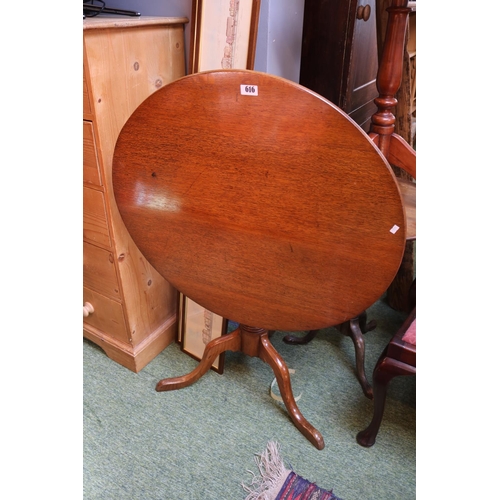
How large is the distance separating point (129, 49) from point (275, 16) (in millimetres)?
464

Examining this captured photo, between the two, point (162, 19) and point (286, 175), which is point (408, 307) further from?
point (162, 19)

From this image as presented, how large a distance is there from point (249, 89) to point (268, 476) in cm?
105

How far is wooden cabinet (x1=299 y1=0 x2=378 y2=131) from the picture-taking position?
143 cm

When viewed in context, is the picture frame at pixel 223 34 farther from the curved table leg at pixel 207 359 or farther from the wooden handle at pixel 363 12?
the curved table leg at pixel 207 359

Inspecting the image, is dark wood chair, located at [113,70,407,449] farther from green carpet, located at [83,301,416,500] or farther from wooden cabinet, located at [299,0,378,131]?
wooden cabinet, located at [299,0,378,131]

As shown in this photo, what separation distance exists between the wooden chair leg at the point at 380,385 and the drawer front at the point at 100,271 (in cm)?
88

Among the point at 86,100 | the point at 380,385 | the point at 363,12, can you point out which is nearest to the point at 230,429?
the point at 380,385

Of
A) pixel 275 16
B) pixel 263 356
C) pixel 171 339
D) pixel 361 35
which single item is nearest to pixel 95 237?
pixel 171 339

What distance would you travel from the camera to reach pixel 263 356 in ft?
4.75

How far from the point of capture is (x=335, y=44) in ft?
4.82

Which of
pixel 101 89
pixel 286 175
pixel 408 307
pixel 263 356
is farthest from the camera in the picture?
pixel 408 307

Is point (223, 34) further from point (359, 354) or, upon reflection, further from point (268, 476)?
point (268, 476)

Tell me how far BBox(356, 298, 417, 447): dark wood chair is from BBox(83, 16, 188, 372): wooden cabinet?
83 centimetres

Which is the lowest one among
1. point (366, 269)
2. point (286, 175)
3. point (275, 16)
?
point (366, 269)
